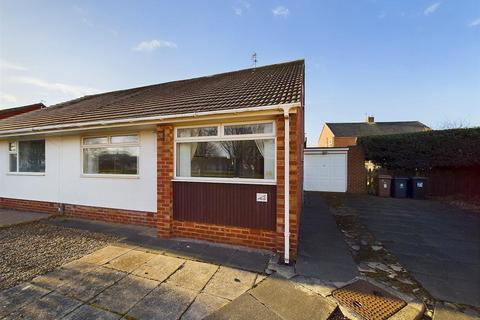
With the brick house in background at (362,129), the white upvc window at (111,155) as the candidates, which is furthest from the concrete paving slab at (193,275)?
the brick house in background at (362,129)

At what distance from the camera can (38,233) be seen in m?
5.61

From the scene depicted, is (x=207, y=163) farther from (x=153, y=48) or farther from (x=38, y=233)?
(x=153, y=48)

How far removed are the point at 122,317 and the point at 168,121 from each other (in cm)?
353

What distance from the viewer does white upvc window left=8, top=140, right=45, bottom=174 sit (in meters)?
7.63

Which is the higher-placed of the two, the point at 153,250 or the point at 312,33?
the point at 312,33

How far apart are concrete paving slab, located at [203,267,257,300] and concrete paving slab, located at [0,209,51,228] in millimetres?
6559

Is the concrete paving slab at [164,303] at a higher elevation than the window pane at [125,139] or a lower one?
lower

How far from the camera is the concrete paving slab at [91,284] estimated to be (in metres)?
3.10

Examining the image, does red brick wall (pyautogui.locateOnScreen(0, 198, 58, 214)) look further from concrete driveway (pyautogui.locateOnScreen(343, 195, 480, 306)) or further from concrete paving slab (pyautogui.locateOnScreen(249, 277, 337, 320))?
concrete driveway (pyautogui.locateOnScreen(343, 195, 480, 306))

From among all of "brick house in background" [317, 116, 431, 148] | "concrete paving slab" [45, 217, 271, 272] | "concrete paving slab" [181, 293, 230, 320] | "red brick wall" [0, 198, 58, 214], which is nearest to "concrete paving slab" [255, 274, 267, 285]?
"concrete paving slab" [45, 217, 271, 272]

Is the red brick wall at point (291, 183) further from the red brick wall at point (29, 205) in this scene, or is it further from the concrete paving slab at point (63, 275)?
the red brick wall at point (29, 205)

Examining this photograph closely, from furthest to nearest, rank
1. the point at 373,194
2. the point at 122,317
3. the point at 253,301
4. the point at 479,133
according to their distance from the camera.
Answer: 1. the point at 373,194
2. the point at 479,133
3. the point at 253,301
4. the point at 122,317

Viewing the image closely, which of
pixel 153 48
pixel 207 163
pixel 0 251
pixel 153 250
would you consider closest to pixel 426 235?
pixel 207 163

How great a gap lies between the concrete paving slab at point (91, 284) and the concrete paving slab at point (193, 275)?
88 centimetres
